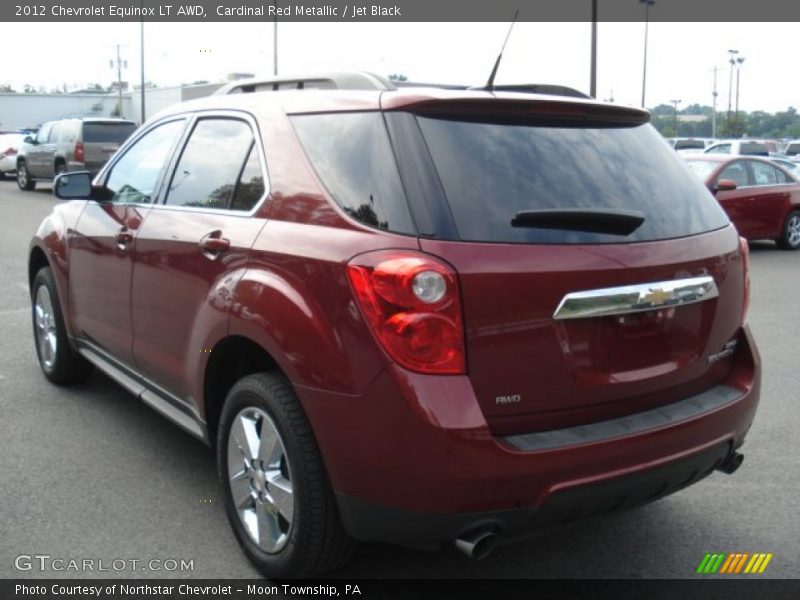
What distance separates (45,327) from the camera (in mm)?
5754

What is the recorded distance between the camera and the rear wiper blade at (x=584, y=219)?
2836 mm

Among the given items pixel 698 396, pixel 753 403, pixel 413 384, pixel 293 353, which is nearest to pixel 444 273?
pixel 413 384

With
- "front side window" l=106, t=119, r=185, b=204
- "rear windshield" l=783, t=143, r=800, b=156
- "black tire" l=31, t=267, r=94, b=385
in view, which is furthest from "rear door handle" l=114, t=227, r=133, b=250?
"rear windshield" l=783, t=143, r=800, b=156

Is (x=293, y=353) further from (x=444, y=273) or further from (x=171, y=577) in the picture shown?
(x=171, y=577)

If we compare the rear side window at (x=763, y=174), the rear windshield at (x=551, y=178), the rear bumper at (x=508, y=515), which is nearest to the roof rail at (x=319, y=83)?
the rear windshield at (x=551, y=178)

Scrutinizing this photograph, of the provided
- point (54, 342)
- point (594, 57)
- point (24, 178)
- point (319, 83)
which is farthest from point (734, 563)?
point (24, 178)

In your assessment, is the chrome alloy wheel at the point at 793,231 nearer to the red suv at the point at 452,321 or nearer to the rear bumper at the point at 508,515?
the red suv at the point at 452,321

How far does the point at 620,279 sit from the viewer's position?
287 cm

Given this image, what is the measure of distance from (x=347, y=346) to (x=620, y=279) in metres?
0.92

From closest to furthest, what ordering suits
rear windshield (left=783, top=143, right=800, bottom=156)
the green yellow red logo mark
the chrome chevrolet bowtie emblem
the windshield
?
the chrome chevrolet bowtie emblem, the green yellow red logo mark, the windshield, rear windshield (left=783, top=143, right=800, bottom=156)

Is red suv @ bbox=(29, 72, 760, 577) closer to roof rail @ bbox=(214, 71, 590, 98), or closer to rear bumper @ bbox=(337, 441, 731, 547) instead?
rear bumper @ bbox=(337, 441, 731, 547)

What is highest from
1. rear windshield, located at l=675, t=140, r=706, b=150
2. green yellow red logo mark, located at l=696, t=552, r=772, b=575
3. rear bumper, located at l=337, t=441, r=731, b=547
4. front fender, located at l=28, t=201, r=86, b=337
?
rear windshield, located at l=675, t=140, r=706, b=150

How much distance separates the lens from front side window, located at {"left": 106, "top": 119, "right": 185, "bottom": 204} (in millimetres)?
4371

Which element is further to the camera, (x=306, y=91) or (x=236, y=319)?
(x=306, y=91)
